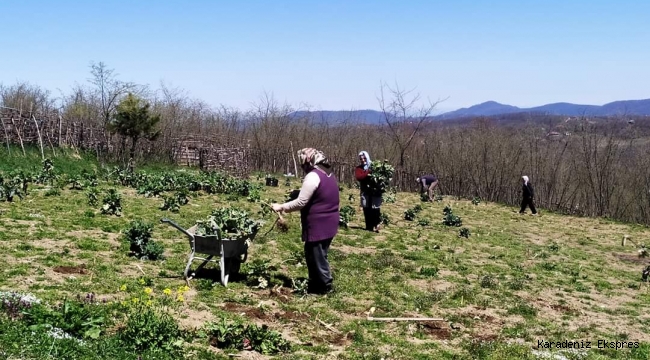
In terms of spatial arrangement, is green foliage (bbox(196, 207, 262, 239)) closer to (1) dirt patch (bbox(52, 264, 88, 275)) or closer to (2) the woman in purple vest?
(2) the woman in purple vest

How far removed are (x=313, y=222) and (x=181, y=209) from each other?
805 cm

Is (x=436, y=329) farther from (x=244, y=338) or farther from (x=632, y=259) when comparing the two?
(x=632, y=259)

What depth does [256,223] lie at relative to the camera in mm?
7984

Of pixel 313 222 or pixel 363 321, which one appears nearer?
pixel 363 321

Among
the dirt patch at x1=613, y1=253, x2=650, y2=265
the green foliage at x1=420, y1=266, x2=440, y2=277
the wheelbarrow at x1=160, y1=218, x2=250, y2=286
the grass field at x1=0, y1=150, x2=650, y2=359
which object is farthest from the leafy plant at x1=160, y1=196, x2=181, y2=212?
the dirt patch at x1=613, y1=253, x2=650, y2=265

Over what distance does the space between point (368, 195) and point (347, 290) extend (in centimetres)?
559

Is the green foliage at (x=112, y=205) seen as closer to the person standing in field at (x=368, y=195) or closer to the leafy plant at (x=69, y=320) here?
the person standing in field at (x=368, y=195)

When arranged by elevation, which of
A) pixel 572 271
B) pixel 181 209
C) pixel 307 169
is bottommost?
pixel 572 271

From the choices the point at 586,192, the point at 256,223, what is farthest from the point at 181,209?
the point at 586,192

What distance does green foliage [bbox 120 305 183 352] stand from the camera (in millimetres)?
5039

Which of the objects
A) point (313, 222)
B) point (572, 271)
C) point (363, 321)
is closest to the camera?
point (363, 321)

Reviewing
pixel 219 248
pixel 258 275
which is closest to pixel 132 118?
pixel 258 275

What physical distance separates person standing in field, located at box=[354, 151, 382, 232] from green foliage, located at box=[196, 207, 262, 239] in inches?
215

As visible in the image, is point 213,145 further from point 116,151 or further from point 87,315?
point 87,315
